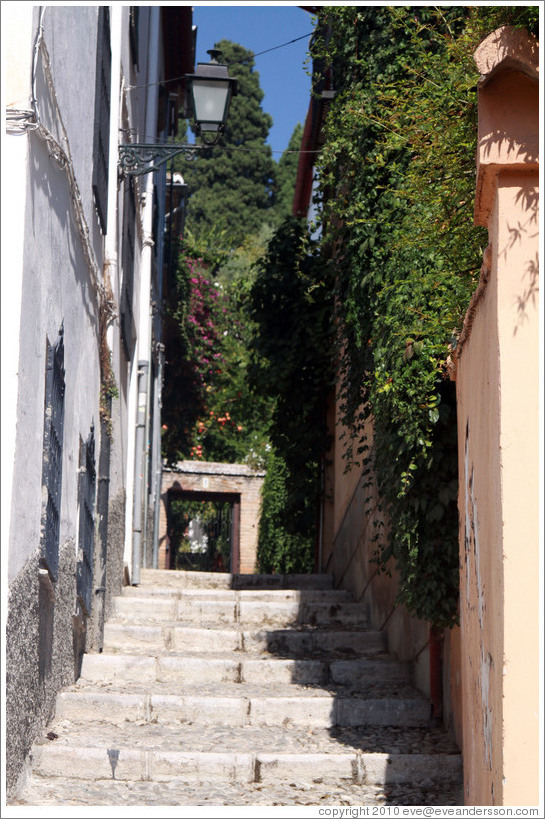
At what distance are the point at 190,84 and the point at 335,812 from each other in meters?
6.16

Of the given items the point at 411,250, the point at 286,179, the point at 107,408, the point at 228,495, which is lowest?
the point at 228,495

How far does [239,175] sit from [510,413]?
120 feet

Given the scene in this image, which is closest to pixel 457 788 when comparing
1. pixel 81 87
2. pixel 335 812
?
pixel 335 812

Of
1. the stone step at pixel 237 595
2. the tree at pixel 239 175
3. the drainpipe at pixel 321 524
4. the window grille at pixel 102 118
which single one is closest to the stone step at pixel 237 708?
the stone step at pixel 237 595

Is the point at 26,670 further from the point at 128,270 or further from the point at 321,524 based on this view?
the point at 321,524

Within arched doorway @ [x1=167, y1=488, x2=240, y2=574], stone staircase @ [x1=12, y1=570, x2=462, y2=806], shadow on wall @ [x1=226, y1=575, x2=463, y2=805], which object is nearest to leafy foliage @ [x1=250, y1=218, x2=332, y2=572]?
shadow on wall @ [x1=226, y1=575, x2=463, y2=805]

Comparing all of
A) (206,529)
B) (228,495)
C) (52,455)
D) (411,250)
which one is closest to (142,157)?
(411,250)

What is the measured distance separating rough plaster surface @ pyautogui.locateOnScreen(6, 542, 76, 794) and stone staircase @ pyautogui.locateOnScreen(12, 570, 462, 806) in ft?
0.61

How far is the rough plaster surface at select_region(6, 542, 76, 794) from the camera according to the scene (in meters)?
3.83

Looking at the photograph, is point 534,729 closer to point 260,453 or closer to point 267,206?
point 260,453

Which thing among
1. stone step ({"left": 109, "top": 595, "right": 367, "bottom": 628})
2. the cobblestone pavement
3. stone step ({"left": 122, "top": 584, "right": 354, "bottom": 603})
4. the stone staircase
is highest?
stone step ({"left": 122, "top": 584, "right": 354, "bottom": 603})

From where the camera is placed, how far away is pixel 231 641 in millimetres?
7484

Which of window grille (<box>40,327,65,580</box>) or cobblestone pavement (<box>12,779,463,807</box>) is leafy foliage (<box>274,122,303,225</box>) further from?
cobblestone pavement (<box>12,779,463,807</box>)

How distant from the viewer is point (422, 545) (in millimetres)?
5508
